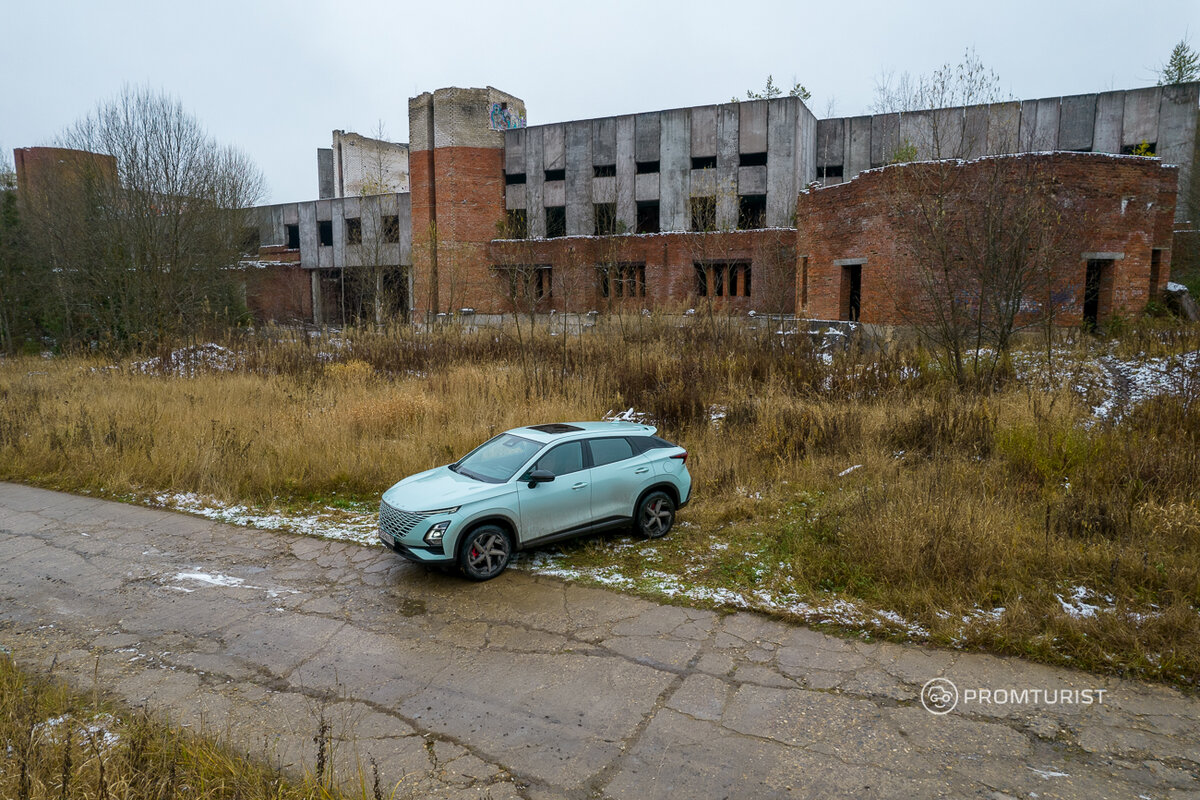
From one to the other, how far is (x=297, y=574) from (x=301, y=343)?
622 inches

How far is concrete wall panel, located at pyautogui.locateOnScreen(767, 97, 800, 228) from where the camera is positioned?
107 feet

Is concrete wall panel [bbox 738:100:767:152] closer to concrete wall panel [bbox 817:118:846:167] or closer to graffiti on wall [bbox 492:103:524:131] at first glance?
concrete wall panel [bbox 817:118:846:167]

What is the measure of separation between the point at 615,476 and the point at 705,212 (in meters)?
27.4

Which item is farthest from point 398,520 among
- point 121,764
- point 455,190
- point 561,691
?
point 455,190

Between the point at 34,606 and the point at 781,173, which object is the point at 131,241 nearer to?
→ the point at 34,606

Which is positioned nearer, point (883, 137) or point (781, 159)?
point (781, 159)

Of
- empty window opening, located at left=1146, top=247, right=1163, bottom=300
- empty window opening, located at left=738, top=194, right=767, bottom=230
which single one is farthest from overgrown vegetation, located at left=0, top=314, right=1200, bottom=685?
empty window opening, located at left=738, top=194, right=767, bottom=230

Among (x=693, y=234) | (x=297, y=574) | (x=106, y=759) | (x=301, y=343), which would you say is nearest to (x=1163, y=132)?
(x=693, y=234)

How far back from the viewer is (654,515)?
26.3 feet

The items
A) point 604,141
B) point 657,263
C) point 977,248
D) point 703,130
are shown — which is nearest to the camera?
point 977,248

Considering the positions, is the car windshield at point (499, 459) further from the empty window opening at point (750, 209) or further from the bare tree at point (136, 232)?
the empty window opening at point (750, 209)

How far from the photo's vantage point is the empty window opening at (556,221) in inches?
1485

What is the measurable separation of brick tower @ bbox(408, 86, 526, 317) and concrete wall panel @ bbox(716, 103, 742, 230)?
39.3ft

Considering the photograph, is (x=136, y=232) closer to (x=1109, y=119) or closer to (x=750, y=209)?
(x=750, y=209)
